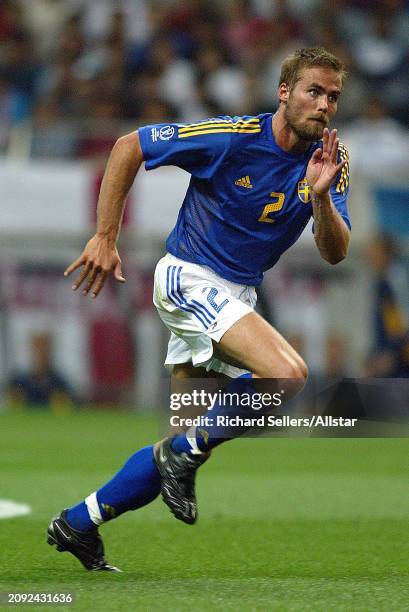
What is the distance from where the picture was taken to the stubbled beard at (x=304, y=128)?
15.9 feet

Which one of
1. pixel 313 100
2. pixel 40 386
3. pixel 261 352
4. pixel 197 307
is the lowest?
pixel 40 386

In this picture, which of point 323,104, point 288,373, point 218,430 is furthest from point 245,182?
point 218,430

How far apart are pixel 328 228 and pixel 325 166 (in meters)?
0.22

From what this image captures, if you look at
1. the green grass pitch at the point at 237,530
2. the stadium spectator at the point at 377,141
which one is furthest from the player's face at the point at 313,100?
the stadium spectator at the point at 377,141

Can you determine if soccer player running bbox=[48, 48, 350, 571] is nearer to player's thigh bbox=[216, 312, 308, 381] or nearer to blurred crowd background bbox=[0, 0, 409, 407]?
player's thigh bbox=[216, 312, 308, 381]

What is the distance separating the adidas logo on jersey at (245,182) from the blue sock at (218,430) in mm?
772

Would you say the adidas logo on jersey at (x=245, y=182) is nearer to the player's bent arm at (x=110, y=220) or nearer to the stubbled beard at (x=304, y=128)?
the stubbled beard at (x=304, y=128)

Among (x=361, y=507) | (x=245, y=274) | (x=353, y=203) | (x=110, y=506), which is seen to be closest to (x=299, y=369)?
(x=245, y=274)

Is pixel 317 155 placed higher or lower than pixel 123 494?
higher

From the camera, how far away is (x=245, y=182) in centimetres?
498

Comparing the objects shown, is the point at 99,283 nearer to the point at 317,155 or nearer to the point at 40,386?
the point at 317,155

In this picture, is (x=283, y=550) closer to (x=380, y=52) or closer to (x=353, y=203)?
(x=353, y=203)

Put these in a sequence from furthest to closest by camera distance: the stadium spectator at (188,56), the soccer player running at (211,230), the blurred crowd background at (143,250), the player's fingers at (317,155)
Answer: the stadium spectator at (188,56) < the blurred crowd background at (143,250) < the soccer player running at (211,230) < the player's fingers at (317,155)

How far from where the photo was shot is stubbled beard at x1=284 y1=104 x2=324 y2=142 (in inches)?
190
